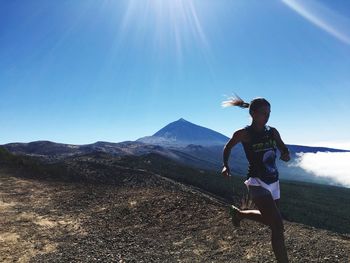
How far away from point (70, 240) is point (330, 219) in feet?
332

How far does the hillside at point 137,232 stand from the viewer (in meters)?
10.9

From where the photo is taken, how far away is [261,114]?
26.0 ft

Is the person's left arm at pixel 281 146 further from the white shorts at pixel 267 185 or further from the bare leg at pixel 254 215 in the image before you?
the bare leg at pixel 254 215

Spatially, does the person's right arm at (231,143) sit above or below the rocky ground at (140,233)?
above

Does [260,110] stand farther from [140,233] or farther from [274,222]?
[140,233]

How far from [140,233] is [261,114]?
7554 mm

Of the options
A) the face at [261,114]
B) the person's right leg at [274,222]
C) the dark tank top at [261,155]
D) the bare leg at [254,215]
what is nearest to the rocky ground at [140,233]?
the bare leg at [254,215]

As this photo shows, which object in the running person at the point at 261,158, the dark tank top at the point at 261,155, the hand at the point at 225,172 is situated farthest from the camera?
the hand at the point at 225,172

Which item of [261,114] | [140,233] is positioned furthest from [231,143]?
[140,233]

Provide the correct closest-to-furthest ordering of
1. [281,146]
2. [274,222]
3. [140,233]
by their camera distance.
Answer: [274,222]
[281,146]
[140,233]

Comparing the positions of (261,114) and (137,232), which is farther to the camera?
(137,232)

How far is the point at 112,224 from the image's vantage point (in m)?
15.2

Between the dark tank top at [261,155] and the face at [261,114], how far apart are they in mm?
194

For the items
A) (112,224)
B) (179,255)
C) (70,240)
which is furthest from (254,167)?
(112,224)
